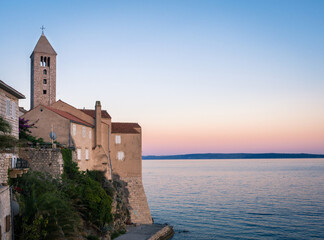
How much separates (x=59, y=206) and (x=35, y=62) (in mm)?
34443

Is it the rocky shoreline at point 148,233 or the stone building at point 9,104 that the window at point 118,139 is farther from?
the stone building at point 9,104

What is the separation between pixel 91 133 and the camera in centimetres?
4222

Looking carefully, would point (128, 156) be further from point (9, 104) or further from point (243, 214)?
point (9, 104)

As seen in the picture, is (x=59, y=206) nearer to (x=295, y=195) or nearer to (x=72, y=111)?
(x=72, y=111)

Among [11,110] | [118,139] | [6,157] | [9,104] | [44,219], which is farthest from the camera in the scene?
[118,139]

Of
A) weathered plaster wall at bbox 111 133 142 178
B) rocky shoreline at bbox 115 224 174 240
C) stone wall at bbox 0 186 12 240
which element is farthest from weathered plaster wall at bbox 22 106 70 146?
stone wall at bbox 0 186 12 240

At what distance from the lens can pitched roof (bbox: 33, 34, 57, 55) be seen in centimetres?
5003

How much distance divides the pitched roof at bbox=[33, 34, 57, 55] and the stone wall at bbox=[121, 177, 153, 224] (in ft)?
75.5

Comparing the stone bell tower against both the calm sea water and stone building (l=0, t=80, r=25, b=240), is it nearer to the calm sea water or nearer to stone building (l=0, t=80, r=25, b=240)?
stone building (l=0, t=80, r=25, b=240)

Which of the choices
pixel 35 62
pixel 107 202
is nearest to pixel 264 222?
pixel 107 202

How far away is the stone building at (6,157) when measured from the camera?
17531 mm

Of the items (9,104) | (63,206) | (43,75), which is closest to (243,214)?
(43,75)

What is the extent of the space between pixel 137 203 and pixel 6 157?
84.0ft

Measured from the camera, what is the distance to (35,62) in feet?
163
